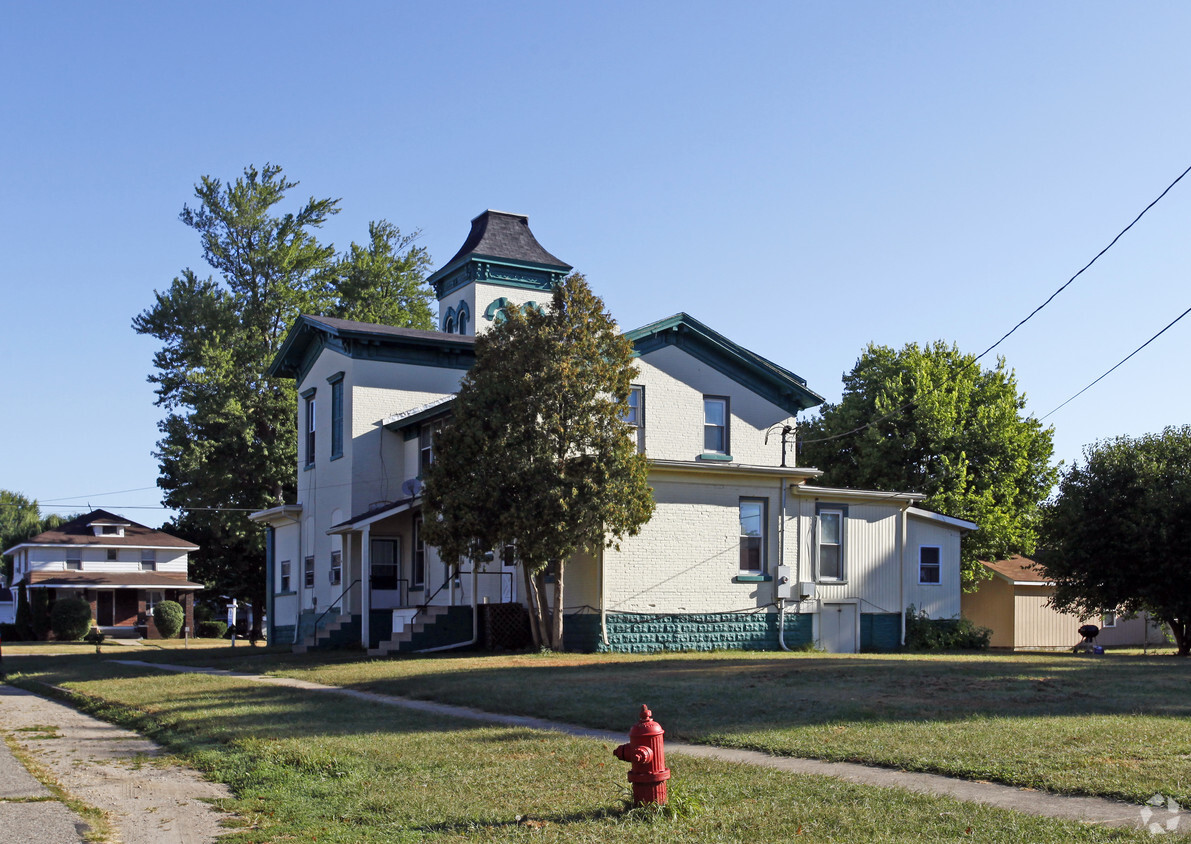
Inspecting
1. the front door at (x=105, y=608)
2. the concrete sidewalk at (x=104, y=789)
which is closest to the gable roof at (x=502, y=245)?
the concrete sidewalk at (x=104, y=789)

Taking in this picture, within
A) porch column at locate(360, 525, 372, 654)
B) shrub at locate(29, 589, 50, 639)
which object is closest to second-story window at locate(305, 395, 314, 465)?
porch column at locate(360, 525, 372, 654)

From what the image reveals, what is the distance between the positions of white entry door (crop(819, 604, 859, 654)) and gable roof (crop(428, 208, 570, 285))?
14676 millimetres

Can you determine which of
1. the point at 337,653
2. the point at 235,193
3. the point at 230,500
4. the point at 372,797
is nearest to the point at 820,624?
the point at 337,653

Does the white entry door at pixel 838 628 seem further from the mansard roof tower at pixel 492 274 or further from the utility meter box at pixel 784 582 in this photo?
the mansard roof tower at pixel 492 274

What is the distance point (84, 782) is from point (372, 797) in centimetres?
338

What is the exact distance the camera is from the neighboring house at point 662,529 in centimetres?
2616

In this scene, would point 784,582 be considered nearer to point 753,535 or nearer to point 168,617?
point 753,535

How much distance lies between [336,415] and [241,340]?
19.3 m

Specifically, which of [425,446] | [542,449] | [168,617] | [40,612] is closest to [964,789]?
[542,449]

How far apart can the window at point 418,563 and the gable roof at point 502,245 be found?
986cm

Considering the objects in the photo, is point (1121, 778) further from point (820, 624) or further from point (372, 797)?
point (820, 624)

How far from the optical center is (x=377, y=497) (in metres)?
30.9

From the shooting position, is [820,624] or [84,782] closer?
[84,782]

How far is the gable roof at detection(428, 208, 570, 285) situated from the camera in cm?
3653
